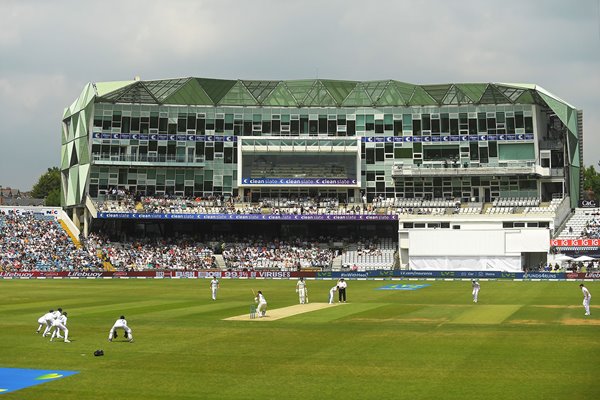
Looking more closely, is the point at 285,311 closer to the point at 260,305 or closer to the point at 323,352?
the point at 260,305

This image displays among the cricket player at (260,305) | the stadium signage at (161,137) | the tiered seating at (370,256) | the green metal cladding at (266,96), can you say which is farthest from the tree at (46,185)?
the cricket player at (260,305)

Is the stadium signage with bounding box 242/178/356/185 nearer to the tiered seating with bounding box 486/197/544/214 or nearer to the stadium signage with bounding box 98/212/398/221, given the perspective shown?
the stadium signage with bounding box 98/212/398/221

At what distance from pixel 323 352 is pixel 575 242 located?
202 feet

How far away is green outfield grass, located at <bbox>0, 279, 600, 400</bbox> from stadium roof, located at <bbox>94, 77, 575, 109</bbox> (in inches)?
2138

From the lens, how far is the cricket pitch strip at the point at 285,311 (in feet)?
116

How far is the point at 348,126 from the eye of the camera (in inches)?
3888

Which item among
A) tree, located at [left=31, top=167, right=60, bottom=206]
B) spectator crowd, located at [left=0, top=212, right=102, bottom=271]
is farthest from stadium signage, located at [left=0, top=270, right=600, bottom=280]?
tree, located at [left=31, top=167, right=60, bottom=206]

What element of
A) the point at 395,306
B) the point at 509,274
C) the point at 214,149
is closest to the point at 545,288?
the point at 509,274

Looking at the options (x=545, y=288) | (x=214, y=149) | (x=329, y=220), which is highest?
(x=214, y=149)

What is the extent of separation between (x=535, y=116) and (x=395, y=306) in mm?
60646

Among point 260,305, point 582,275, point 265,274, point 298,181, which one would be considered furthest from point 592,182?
point 260,305

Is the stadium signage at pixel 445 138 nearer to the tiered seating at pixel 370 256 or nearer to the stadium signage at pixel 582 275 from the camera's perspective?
the tiered seating at pixel 370 256

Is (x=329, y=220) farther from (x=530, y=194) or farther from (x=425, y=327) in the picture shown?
(x=425, y=327)

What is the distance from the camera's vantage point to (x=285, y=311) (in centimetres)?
3925
